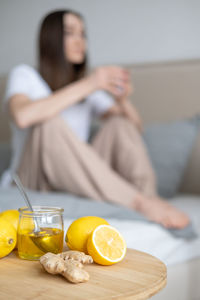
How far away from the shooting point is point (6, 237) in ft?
2.24

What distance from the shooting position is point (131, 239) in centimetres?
104

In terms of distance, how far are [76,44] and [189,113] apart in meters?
0.68

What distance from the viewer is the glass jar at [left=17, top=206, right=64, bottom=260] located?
0.66 m

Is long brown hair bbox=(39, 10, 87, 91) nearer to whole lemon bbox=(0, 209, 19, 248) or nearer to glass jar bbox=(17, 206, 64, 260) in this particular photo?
whole lemon bbox=(0, 209, 19, 248)

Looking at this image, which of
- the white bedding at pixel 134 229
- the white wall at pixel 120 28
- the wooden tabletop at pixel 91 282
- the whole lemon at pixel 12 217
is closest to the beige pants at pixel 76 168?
the white bedding at pixel 134 229

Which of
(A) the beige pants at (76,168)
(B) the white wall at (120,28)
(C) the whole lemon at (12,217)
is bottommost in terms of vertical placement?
(A) the beige pants at (76,168)

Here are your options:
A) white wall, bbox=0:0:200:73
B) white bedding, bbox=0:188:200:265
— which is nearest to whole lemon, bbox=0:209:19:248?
white bedding, bbox=0:188:200:265

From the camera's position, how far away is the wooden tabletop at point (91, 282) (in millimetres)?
520

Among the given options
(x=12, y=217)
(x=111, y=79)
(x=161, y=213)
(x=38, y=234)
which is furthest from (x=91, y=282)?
(x=111, y=79)

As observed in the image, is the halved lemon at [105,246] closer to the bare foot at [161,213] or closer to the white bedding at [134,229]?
the white bedding at [134,229]

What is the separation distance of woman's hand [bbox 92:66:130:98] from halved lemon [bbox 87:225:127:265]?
111 cm

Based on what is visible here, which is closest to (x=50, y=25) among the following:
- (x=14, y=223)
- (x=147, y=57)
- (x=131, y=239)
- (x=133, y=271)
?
(x=147, y=57)

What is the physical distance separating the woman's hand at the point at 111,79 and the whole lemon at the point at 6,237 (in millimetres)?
1099

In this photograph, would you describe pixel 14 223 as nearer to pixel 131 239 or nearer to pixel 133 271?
pixel 133 271
